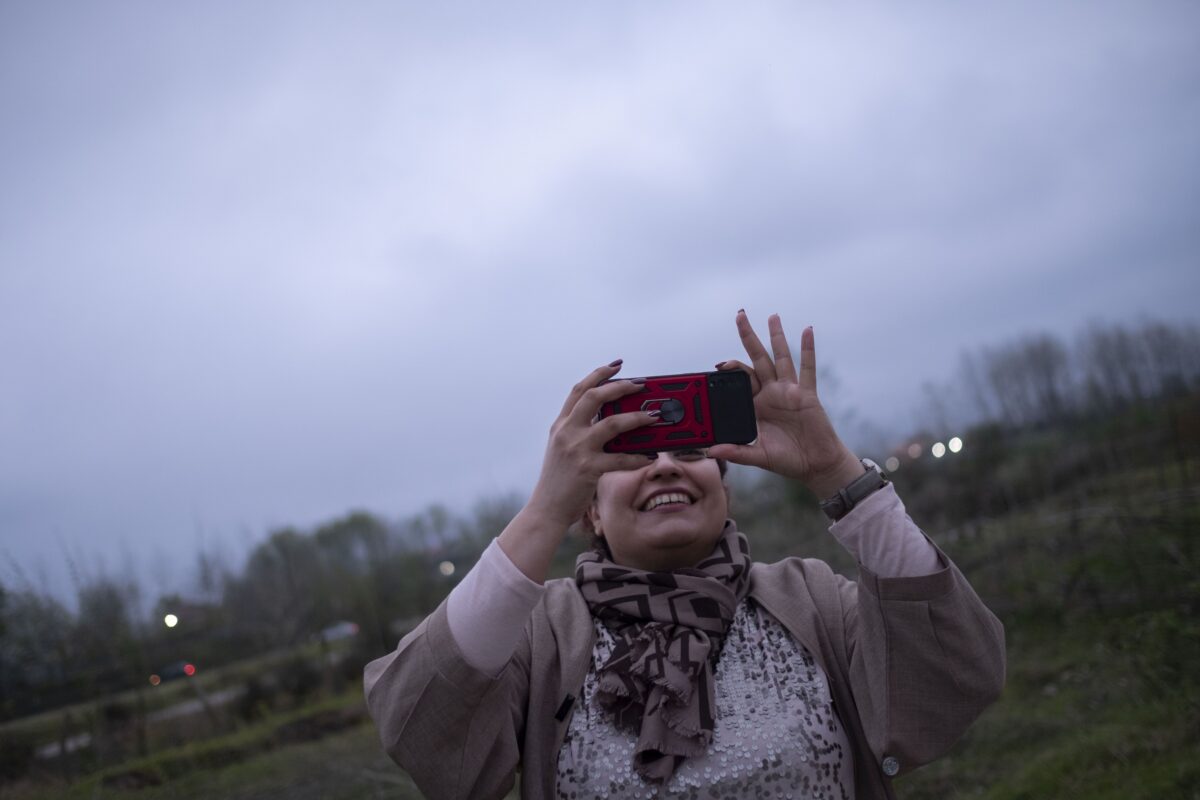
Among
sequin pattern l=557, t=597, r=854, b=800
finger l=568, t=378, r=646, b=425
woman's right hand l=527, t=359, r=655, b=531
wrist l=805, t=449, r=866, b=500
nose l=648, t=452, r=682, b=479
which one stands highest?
finger l=568, t=378, r=646, b=425

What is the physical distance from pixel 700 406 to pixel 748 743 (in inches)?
30.4

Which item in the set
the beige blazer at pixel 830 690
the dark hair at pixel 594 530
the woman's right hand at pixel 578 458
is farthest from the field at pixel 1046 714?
the woman's right hand at pixel 578 458

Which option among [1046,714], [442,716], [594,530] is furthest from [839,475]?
[1046,714]

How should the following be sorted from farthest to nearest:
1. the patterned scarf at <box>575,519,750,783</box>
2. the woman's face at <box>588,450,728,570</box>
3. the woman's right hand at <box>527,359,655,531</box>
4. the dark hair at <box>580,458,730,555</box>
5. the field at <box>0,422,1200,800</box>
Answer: the field at <box>0,422,1200,800</box>, the dark hair at <box>580,458,730,555</box>, the woman's face at <box>588,450,728,570</box>, the patterned scarf at <box>575,519,750,783</box>, the woman's right hand at <box>527,359,655,531</box>

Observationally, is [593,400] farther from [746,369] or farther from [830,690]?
[830,690]

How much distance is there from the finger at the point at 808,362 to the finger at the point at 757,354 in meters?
0.08

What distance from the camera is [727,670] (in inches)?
83.1

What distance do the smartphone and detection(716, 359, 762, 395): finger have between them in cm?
2

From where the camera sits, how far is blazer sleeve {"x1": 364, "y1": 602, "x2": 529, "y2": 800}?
1.83m

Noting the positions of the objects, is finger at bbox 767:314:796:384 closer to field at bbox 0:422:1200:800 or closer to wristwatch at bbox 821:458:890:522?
wristwatch at bbox 821:458:890:522

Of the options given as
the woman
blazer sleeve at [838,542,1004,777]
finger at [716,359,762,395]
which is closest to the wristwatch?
the woman

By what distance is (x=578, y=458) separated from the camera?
181 cm

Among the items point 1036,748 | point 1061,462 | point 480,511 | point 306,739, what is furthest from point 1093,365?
point 306,739

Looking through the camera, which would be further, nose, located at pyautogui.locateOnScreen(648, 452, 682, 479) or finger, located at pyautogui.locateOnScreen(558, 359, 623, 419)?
nose, located at pyautogui.locateOnScreen(648, 452, 682, 479)
